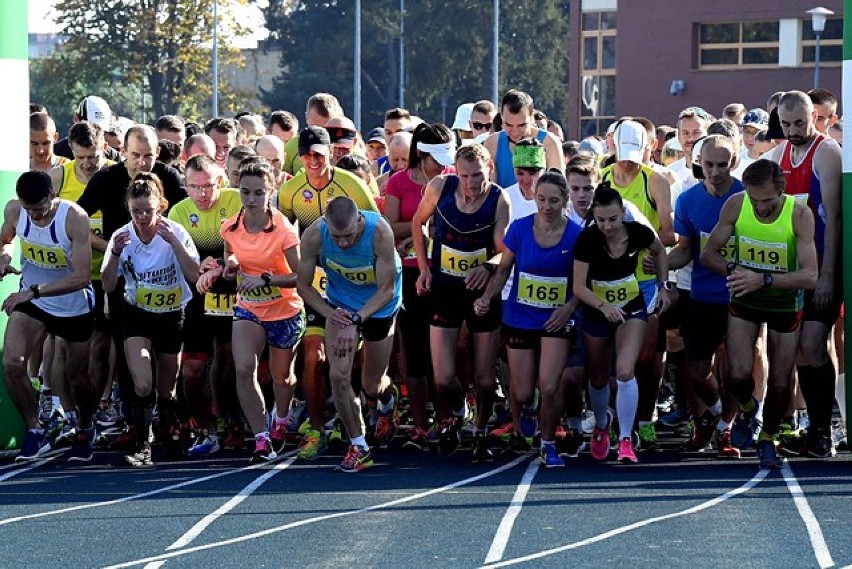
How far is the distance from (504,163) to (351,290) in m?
1.99

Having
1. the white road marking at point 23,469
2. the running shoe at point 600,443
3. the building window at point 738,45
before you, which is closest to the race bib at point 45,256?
the white road marking at point 23,469

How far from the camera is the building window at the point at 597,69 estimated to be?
56750 millimetres

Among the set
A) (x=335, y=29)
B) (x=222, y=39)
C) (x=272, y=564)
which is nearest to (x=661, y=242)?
(x=272, y=564)

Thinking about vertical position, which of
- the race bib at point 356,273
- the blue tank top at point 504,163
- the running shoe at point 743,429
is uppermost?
the blue tank top at point 504,163

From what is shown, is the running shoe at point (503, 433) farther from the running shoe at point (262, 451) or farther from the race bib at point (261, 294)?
the race bib at point (261, 294)

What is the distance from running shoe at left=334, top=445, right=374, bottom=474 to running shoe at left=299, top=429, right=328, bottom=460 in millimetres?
444

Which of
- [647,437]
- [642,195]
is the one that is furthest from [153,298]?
[647,437]

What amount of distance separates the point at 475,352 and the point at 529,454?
750 mm

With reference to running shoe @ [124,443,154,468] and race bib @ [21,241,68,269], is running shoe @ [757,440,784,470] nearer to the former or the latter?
running shoe @ [124,443,154,468]

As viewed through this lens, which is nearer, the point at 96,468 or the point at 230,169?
the point at 96,468

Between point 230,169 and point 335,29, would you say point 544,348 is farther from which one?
point 335,29

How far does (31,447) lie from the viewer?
11258 mm

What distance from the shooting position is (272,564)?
7.86 m

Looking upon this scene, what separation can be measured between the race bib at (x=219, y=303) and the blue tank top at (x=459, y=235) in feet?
4.43
